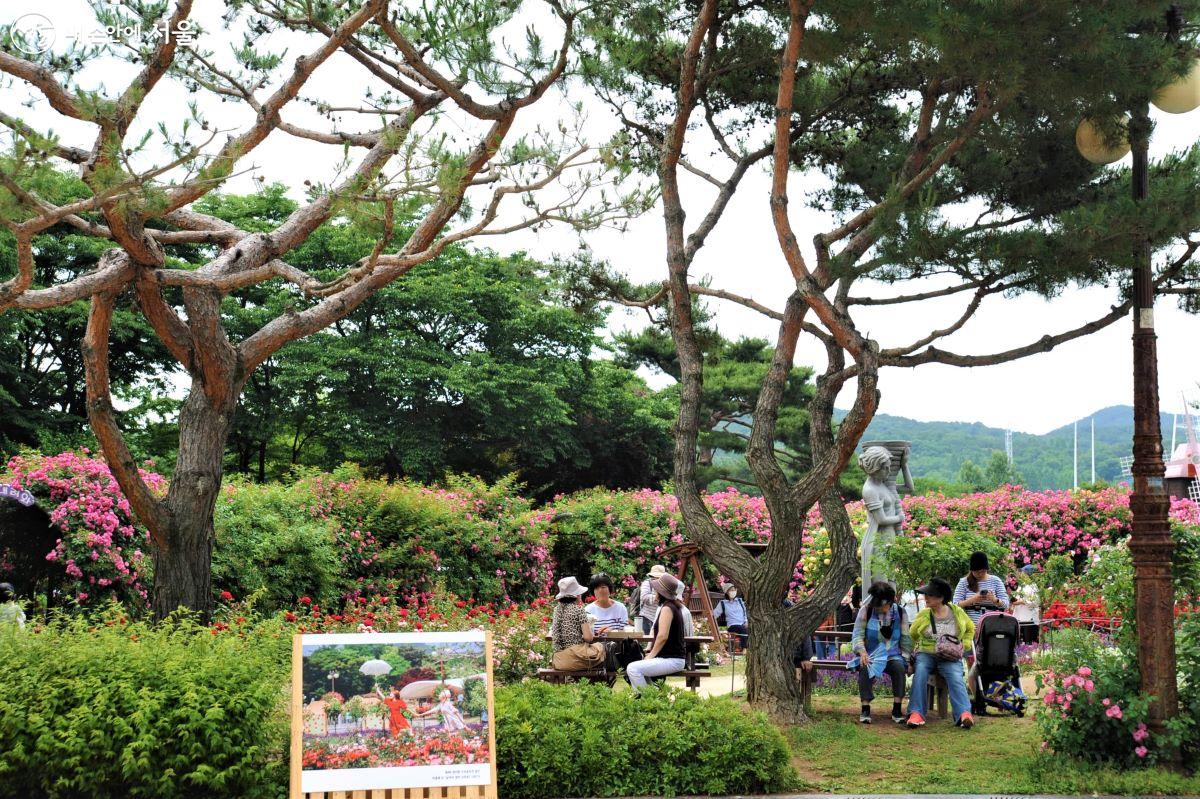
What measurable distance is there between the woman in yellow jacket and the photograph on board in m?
5.05

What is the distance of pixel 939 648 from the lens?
966cm

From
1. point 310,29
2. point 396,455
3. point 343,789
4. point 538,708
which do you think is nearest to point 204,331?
point 310,29

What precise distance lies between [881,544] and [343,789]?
7314mm

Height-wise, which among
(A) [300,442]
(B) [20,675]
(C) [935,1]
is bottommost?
(B) [20,675]

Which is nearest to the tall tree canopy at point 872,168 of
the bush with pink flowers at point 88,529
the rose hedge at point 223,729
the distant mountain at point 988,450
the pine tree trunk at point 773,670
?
the pine tree trunk at point 773,670

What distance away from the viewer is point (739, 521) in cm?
2073

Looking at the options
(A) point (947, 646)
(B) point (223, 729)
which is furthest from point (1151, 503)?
(B) point (223, 729)

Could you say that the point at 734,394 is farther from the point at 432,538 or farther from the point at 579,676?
the point at 579,676

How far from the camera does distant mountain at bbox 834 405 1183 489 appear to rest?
8088 centimetres

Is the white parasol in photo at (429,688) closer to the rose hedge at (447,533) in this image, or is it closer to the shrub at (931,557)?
the rose hedge at (447,533)

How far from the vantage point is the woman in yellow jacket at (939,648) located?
9680mm

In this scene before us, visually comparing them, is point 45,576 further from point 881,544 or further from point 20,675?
point 881,544

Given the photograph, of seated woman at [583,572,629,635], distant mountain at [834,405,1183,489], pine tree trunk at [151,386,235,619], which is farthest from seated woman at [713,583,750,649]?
distant mountain at [834,405,1183,489]

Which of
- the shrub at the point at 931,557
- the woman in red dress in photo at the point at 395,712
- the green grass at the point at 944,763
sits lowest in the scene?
the green grass at the point at 944,763
